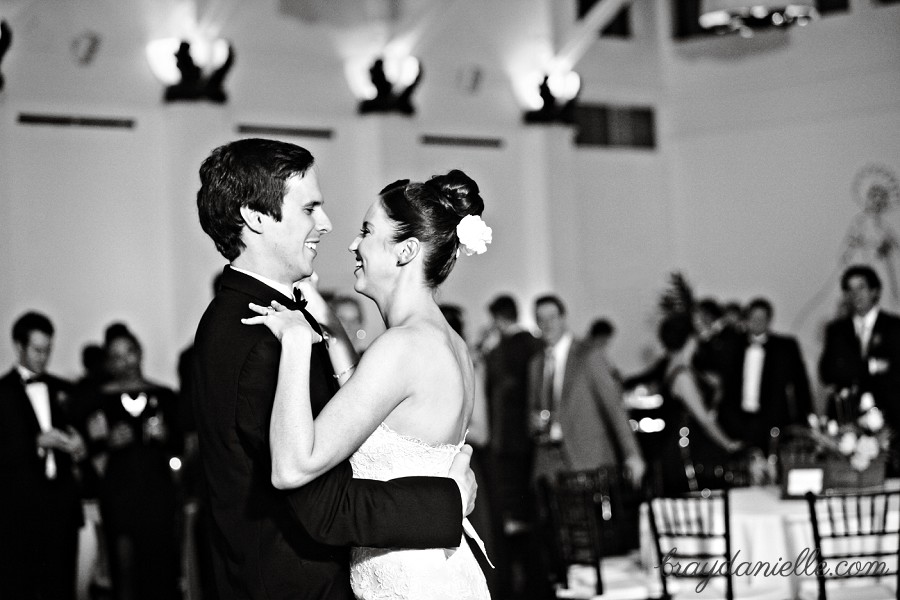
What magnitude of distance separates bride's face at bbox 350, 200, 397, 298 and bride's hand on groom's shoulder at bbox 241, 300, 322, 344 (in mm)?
279

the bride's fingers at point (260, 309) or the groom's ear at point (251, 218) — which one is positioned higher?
the groom's ear at point (251, 218)

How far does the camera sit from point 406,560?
2.34 metres

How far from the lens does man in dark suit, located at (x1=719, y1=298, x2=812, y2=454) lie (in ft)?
28.7

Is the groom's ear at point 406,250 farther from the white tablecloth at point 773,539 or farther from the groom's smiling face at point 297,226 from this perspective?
the white tablecloth at point 773,539

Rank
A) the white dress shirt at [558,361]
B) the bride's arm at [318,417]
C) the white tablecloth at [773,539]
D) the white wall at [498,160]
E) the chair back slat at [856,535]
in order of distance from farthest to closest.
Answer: the white wall at [498,160] < the white dress shirt at [558,361] < the white tablecloth at [773,539] < the chair back slat at [856,535] < the bride's arm at [318,417]

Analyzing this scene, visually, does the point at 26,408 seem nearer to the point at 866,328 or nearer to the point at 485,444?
the point at 485,444

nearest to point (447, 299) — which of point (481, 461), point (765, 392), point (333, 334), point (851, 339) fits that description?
point (765, 392)

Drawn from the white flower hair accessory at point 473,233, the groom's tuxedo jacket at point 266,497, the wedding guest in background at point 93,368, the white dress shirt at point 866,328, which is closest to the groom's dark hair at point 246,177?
the groom's tuxedo jacket at point 266,497

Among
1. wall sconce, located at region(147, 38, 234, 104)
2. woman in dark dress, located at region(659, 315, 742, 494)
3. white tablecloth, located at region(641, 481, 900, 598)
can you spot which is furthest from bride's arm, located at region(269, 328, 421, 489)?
wall sconce, located at region(147, 38, 234, 104)

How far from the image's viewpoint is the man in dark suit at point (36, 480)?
5.29m

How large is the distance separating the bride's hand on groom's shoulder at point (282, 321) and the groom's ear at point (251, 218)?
0.15 metres

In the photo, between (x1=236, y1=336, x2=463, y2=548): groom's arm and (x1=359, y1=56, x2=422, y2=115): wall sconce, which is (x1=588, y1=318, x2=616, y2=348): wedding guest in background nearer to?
(x1=359, y1=56, x2=422, y2=115): wall sconce

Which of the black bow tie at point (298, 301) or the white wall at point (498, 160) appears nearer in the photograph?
the black bow tie at point (298, 301)

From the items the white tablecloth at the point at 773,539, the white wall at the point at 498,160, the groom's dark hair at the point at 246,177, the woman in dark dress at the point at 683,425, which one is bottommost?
the white tablecloth at the point at 773,539
